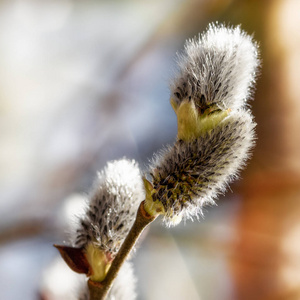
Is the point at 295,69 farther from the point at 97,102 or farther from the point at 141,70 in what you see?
the point at 97,102

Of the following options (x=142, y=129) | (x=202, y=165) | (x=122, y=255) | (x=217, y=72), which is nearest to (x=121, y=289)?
(x=122, y=255)

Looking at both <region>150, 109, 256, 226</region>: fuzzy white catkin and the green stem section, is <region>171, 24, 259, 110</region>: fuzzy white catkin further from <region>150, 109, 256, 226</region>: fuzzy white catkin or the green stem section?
the green stem section

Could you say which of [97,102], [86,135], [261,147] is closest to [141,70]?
[97,102]

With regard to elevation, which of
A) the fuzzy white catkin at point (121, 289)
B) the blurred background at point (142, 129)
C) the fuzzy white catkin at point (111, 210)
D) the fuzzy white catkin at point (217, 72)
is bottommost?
the fuzzy white catkin at point (121, 289)

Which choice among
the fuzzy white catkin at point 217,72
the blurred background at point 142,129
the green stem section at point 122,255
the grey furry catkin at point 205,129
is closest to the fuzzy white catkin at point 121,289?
the green stem section at point 122,255

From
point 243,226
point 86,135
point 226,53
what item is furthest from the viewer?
point 243,226

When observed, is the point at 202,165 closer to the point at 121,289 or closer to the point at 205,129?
the point at 205,129

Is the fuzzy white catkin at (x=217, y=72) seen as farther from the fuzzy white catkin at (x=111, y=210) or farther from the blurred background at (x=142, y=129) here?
the blurred background at (x=142, y=129)
